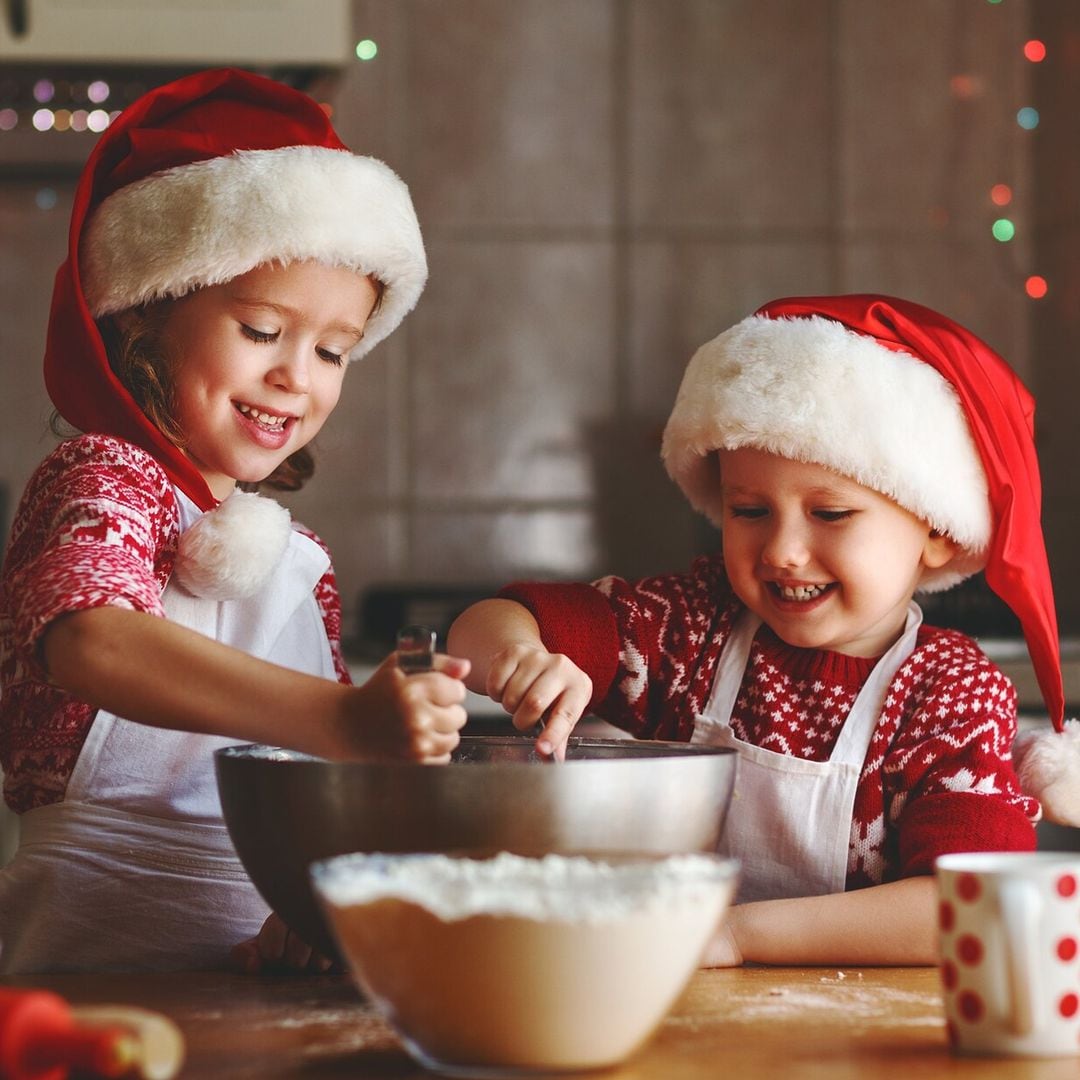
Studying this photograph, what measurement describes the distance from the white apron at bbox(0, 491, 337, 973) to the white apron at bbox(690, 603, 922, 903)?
364 mm

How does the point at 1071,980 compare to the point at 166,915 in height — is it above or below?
above

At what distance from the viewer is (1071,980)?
66 centimetres

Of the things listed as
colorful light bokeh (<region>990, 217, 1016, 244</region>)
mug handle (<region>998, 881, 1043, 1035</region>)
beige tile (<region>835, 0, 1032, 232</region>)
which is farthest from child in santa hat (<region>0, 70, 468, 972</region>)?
colorful light bokeh (<region>990, 217, 1016, 244</region>)

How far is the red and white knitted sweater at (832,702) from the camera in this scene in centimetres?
105

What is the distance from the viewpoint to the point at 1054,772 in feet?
3.68

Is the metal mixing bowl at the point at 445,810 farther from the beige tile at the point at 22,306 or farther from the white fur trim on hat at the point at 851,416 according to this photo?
the beige tile at the point at 22,306

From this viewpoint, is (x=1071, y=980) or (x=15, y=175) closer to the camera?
(x=1071, y=980)

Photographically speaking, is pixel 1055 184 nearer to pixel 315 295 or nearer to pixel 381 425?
pixel 381 425

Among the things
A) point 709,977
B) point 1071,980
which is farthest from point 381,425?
point 1071,980

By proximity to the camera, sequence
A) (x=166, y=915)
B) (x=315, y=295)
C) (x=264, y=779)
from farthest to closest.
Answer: (x=315, y=295)
(x=166, y=915)
(x=264, y=779)

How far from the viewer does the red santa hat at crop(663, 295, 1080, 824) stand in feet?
3.75

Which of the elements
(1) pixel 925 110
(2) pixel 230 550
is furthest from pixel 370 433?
(2) pixel 230 550

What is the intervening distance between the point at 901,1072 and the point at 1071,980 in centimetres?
8

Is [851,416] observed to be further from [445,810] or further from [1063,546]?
[1063,546]
